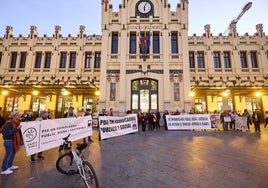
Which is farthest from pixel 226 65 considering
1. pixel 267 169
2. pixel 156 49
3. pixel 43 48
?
pixel 43 48

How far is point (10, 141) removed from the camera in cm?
479

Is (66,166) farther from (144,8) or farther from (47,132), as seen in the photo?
(144,8)

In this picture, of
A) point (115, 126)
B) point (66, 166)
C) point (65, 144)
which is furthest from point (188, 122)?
point (66, 166)

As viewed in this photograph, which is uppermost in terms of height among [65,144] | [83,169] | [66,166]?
[65,144]

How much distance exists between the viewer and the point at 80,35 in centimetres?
2152

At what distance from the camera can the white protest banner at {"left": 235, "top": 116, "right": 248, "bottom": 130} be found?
1309cm

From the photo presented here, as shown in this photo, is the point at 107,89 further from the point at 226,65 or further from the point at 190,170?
the point at 226,65

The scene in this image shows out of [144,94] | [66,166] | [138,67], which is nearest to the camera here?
[66,166]

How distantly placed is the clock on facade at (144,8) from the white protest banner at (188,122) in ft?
41.4

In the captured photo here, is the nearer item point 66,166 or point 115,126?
point 66,166

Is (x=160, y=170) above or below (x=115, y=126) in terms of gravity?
below

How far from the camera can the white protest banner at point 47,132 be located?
542cm

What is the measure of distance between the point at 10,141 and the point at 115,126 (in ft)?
19.6

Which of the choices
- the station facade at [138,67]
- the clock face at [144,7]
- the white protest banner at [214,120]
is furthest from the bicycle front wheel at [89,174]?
the clock face at [144,7]
